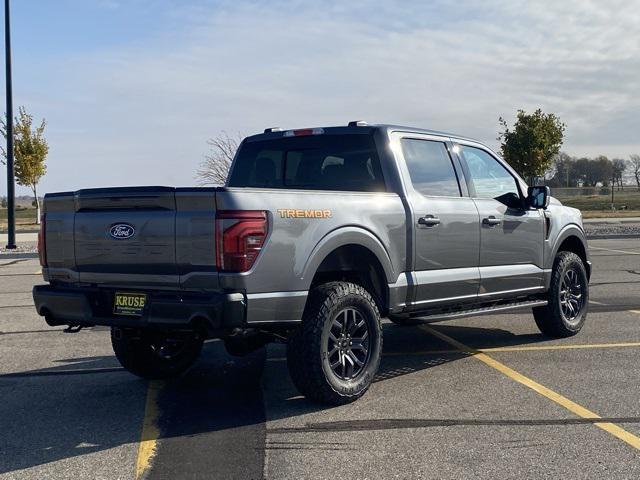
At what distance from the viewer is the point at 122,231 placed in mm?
4621

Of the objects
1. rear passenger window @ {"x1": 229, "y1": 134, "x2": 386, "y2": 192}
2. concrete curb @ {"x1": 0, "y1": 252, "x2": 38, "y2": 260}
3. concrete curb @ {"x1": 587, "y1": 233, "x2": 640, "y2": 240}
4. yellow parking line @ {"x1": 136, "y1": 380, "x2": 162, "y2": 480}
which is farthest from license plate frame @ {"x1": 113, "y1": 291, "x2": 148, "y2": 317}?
concrete curb @ {"x1": 587, "y1": 233, "x2": 640, "y2": 240}

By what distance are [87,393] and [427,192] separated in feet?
10.5

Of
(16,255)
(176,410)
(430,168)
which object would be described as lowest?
(176,410)

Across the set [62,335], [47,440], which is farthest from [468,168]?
[62,335]

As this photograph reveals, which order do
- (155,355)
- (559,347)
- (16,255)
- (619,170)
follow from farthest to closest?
(619,170)
(16,255)
(559,347)
(155,355)

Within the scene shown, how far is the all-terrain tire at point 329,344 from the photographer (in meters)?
4.67

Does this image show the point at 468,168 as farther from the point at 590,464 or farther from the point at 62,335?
the point at 62,335

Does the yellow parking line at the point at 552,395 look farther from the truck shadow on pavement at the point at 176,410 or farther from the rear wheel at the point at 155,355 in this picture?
the rear wheel at the point at 155,355

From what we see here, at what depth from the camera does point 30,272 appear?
1440cm

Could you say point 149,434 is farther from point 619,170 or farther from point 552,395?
point 619,170

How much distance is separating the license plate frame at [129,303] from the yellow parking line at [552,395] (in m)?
3.00

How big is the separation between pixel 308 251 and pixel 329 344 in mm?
709

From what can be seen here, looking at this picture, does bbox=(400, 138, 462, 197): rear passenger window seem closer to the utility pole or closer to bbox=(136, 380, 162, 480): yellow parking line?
Answer: bbox=(136, 380, 162, 480): yellow parking line

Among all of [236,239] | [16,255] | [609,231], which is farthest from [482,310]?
[609,231]
